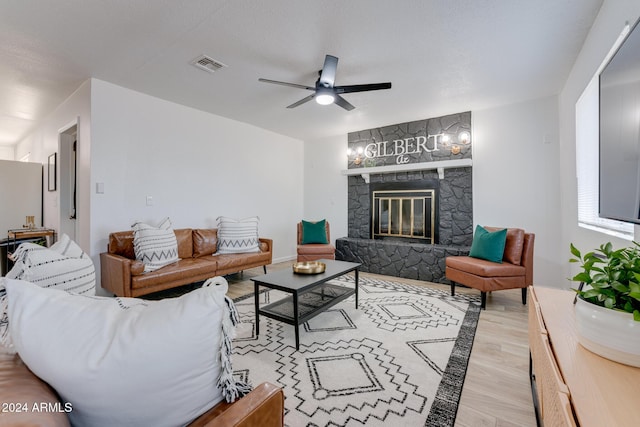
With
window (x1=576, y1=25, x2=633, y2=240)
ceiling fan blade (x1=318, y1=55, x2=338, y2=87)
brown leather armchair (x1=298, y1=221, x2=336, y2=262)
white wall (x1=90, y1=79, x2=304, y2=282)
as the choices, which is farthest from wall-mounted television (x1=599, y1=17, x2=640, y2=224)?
white wall (x1=90, y1=79, x2=304, y2=282)

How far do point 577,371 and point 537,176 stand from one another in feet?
12.2

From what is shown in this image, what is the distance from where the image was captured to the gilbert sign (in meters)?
4.54

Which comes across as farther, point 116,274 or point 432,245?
point 432,245

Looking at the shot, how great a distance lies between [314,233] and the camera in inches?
192

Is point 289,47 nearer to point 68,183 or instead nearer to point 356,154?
point 356,154

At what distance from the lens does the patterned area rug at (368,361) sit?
59.9 inches

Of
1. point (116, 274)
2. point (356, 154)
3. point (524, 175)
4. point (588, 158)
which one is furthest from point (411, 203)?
point (116, 274)

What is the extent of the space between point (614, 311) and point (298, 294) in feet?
5.51

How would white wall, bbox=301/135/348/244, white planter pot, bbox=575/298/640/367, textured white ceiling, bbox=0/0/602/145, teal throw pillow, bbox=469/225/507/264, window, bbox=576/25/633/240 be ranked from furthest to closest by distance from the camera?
white wall, bbox=301/135/348/244 < teal throw pillow, bbox=469/225/507/264 < window, bbox=576/25/633/240 < textured white ceiling, bbox=0/0/602/145 < white planter pot, bbox=575/298/640/367

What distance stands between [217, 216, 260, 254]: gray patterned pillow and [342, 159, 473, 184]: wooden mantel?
2173 millimetres

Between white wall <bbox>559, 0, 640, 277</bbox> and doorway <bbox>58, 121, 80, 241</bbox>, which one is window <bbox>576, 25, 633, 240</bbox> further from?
doorway <bbox>58, 121, 80, 241</bbox>

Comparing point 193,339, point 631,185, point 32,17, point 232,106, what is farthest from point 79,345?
point 232,106

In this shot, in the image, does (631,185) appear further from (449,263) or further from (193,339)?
(449,263)

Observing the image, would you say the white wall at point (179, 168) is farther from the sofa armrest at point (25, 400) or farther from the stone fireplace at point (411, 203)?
the sofa armrest at point (25, 400)
